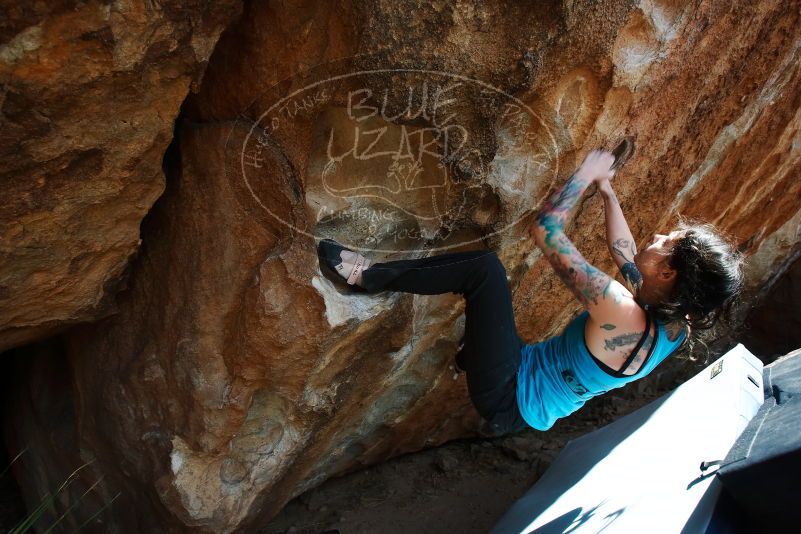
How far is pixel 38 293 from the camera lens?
1.86 meters

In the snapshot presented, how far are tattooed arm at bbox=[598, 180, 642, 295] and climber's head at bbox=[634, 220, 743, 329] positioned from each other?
265 mm

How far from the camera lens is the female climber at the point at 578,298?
67.0 inches

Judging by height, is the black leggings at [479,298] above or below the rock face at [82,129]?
below

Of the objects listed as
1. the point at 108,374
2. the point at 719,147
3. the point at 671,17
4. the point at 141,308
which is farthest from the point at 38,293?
the point at 719,147

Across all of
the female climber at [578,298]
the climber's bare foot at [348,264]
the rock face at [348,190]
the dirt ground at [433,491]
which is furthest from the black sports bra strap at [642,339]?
the dirt ground at [433,491]

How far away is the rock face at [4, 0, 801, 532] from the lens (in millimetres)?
1630

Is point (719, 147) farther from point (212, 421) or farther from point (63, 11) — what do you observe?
point (63, 11)

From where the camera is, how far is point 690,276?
1671mm

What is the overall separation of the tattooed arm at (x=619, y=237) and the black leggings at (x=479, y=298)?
0.41m

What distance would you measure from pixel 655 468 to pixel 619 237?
0.70 m

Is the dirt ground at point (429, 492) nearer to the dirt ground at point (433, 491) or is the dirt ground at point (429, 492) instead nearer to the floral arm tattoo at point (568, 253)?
the dirt ground at point (433, 491)

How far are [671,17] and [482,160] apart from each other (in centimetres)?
67

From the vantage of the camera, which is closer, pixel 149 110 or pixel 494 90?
pixel 149 110

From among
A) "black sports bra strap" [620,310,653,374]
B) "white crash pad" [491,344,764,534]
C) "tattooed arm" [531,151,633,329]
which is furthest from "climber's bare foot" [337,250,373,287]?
"white crash pad" [491,344,764,534]
